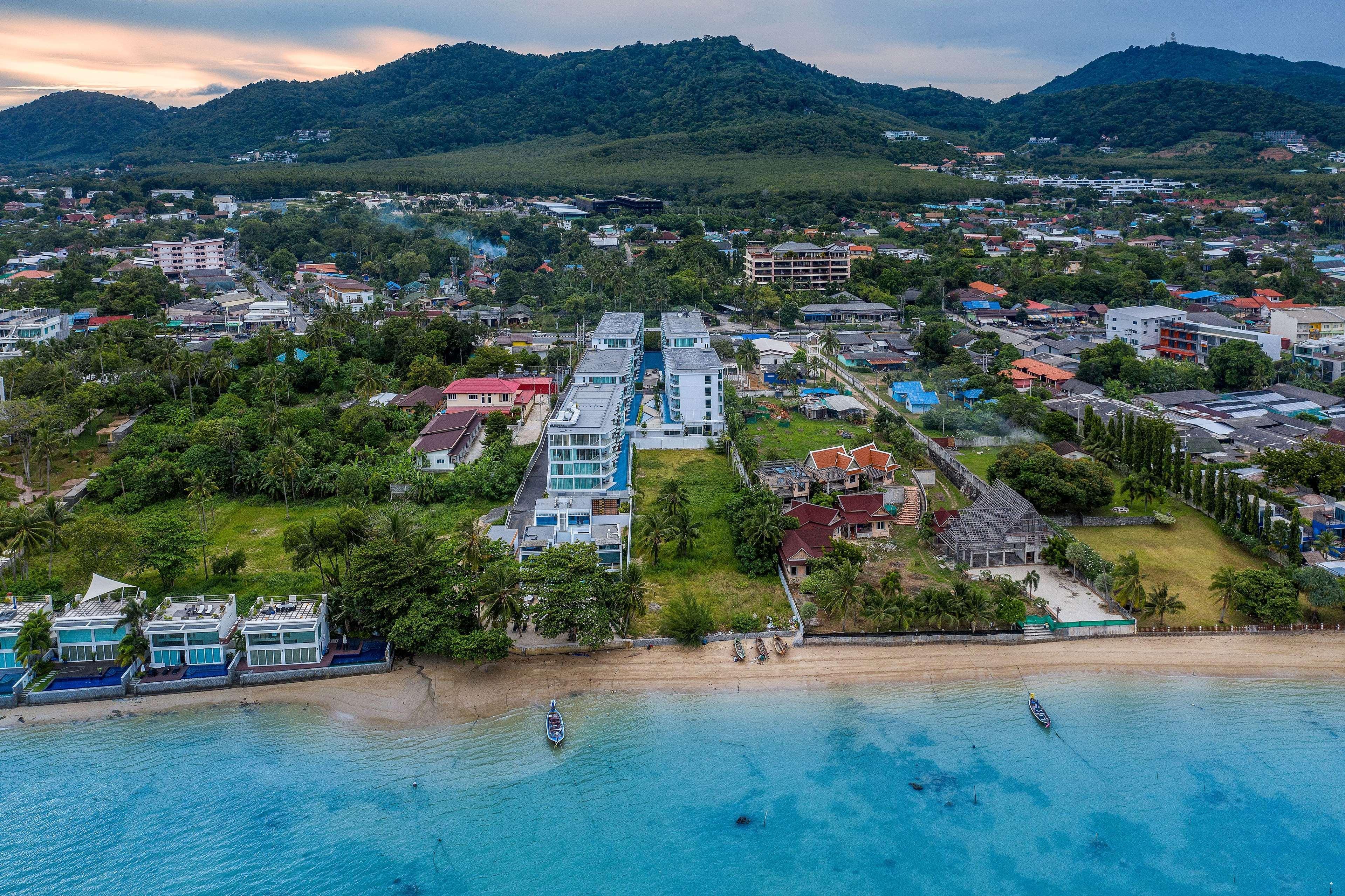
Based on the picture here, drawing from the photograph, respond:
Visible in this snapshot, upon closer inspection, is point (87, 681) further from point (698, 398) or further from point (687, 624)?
point (698, 398)

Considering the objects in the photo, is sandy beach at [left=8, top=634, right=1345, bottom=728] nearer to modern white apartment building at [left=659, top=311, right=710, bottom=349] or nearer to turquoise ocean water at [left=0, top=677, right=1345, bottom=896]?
turquoise ocean water at [left=0, top=677, right=1345, bottom=896]

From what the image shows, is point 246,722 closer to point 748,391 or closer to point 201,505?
point 201,505

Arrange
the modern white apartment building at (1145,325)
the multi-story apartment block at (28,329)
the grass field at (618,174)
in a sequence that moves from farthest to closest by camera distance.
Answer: the grass field at (618,174) < the modern white apartment building at (1145,325) < the multi-story apartment block at (28,329)

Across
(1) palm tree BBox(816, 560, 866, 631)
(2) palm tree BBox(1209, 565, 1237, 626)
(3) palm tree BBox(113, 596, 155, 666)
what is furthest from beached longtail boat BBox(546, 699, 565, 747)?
(2) palm tree BBox(1209, 565, 1237, 626)

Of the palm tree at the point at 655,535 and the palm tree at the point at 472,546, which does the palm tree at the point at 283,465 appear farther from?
the palm tree at the point at 655,535

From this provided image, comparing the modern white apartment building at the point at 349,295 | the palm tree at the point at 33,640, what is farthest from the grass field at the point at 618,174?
the palm tree at the point at 33,640

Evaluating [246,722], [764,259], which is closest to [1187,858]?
[246,722]
